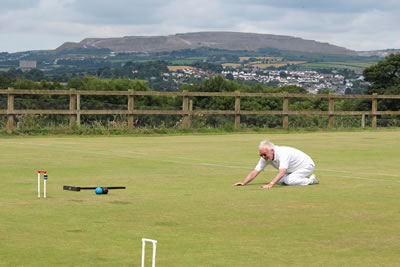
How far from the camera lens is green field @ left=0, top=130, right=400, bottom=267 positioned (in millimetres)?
7017

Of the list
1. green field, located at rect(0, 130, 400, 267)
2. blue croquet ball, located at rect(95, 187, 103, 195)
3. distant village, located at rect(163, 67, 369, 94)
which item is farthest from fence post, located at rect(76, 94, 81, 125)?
distant village, located at rect(163, 67, 369, 94)

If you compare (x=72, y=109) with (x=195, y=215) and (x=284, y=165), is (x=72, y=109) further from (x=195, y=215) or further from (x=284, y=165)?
(x=195, y=215)

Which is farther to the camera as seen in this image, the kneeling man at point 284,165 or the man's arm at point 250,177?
the man's arm at point 250,177

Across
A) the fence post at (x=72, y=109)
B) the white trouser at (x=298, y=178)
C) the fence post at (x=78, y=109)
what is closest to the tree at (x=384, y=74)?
the fence post at (x=78, y=109)

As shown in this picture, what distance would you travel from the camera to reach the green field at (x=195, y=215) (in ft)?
23.0

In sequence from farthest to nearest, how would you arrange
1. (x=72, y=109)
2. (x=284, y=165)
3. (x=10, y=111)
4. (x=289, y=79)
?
(x=289, y=79)
(x=72, y=109)
(x=10, y=111)
(x=284, y=165)

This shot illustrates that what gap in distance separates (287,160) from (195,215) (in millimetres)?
3628

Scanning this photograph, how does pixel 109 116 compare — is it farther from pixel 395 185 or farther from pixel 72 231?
pixel 72 231

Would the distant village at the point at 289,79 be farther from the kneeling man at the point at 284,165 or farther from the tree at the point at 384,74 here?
the kneeling man at the point at 284,165

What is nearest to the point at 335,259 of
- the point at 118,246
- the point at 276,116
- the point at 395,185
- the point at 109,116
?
the point at 118,246

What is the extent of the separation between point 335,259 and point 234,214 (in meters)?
2.79

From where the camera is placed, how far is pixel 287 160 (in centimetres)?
1266

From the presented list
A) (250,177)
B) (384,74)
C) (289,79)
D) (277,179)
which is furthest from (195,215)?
(289,79)

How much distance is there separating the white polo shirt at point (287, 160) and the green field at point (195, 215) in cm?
40
